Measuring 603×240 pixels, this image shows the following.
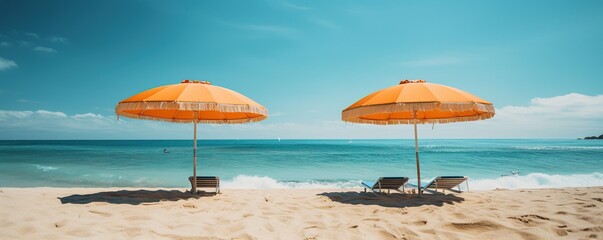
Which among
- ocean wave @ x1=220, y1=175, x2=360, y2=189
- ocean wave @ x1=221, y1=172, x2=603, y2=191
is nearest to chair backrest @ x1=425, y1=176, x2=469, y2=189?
ocean wave @ x1=221, y1=172, x2=603, y2=191

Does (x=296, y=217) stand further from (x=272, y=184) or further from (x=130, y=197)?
(x=272, y=184)

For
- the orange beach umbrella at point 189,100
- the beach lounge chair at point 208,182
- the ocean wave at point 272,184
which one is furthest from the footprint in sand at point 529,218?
the ocean wave at point 272,184

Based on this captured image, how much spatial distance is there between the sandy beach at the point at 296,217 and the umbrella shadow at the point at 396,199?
2cm

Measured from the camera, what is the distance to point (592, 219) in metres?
3.77

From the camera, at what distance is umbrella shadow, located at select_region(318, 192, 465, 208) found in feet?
16.7

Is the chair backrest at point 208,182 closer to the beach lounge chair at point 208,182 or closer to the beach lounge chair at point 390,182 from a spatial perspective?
Answer: the beach lounge chair at point 208,182

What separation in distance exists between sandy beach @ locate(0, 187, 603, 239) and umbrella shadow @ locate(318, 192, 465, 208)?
2 centimetres

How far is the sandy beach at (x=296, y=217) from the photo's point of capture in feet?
10.9

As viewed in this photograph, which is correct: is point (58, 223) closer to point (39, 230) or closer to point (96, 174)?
point (39, 230)

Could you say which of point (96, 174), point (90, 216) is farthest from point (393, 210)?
point (96, 174)

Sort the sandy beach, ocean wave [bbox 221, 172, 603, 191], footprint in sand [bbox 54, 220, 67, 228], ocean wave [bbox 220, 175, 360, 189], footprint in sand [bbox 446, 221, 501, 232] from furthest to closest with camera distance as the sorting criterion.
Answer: ocean wave [bbox 220, 175, 360, 189]
ocean wave [bbox 221, 172, 603, 191]
footprint in sand [bbox 446, 221, 501, 232]
footprint in sand [bbox 54, 220, 67, 228]
the sandy beach

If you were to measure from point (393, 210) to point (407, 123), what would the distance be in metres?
2.75

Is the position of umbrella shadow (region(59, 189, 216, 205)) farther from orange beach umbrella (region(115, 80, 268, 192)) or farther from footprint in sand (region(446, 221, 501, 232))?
footprint in sand (region(446, 221, 501, 232))

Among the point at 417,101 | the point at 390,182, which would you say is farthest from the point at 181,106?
the point at 390,182
